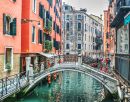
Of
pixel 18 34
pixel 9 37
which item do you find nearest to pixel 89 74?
pixel 18 34

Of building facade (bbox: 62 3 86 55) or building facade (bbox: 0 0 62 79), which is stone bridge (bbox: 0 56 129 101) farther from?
building facade (bbox: 62 3 86 55)

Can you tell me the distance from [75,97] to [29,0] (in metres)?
9.31

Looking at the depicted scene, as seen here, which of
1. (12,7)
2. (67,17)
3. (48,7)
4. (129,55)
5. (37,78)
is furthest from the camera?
(67,17)

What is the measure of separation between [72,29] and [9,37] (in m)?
31.8

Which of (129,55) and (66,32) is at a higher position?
(66,32)

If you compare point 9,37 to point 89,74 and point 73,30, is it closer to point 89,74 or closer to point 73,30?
point 89,74

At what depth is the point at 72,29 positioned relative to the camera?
43875 millimetres

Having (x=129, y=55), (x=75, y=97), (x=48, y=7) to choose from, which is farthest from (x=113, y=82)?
(x=48, y=7)

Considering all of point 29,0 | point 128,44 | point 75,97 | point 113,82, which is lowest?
point 75,97

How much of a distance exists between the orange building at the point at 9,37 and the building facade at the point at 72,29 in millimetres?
29480

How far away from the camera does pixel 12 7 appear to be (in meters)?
13.2

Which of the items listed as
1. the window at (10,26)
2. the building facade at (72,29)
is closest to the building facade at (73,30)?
the building facade at (72,29)

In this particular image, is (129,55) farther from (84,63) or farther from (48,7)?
(48,7)

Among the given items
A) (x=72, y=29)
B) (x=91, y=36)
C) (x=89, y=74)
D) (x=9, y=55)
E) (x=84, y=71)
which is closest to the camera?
(x=9, y=55)
